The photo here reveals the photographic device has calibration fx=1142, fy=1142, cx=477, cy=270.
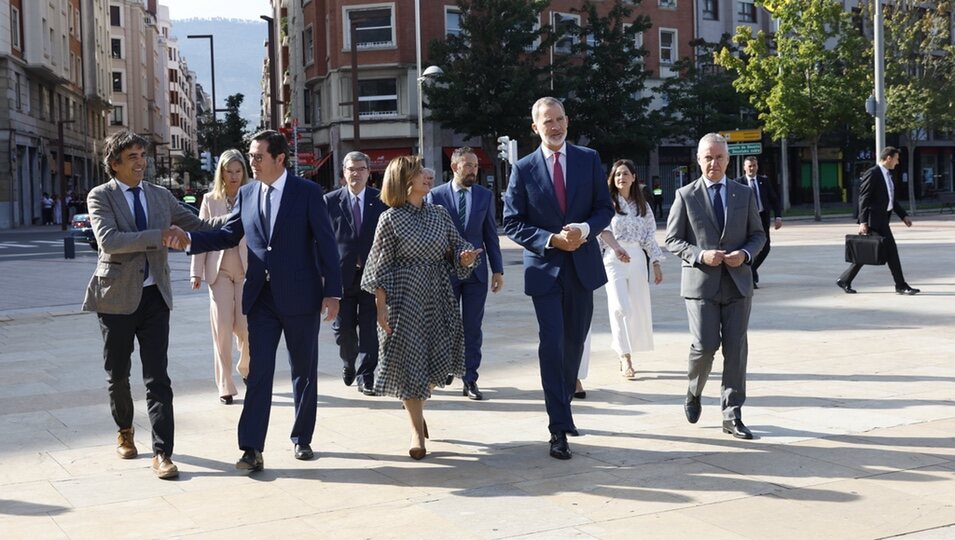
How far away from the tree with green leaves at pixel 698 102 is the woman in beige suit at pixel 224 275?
39.7 meters

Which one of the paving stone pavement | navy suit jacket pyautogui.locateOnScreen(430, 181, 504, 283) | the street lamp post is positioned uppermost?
the street lamp post

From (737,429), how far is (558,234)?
1669 mm

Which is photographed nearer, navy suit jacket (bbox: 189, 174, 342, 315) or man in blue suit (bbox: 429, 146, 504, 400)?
navy suit jacket (bbox: 189, 174, 342, 315)

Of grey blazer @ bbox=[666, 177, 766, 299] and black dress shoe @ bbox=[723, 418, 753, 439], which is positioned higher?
grey blazer @ bbox=[666, 177, 766, 299]

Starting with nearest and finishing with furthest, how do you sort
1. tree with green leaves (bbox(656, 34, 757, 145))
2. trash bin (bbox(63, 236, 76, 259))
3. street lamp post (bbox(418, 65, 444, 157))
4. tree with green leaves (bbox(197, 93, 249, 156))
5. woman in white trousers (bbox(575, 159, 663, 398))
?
woman in white trousers (bbox(575, 159, 663, 398)) < trash bin (bbox(63, 236, 76, 259)) < street lamp post (bbox(418, 65, 444, 157)) < tree with green leaves (bbox(656, 34, 757, 145)) < tree with green leaves (bbox(197, 93, 249, 156))

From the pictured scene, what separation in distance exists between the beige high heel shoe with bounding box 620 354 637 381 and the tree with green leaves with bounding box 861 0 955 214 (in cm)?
3929

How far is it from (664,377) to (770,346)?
1960 mm

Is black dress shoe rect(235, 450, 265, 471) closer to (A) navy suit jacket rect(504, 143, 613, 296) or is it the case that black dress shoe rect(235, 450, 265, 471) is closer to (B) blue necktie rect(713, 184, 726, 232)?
(A) navy suit jacket rect(504, 143, 613, 296)

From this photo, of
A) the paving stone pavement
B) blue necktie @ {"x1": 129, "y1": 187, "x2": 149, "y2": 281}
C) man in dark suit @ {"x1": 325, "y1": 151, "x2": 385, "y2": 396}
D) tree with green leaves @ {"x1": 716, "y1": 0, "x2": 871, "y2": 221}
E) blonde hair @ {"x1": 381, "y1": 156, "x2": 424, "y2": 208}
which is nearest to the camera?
the paving stone pavement

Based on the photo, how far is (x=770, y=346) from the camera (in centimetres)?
1106

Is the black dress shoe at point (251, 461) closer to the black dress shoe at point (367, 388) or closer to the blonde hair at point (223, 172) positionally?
the black dress shoe at point (367, 388)

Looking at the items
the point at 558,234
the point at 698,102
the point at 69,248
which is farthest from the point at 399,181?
the point at 698,102

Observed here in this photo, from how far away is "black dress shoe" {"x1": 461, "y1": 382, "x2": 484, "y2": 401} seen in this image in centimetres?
883

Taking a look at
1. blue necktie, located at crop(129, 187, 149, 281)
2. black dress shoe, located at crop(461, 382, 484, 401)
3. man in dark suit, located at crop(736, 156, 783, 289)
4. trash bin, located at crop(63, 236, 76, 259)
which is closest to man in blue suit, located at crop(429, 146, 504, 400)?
black dress shoe, located at crop(461, 382, 484, 401)
